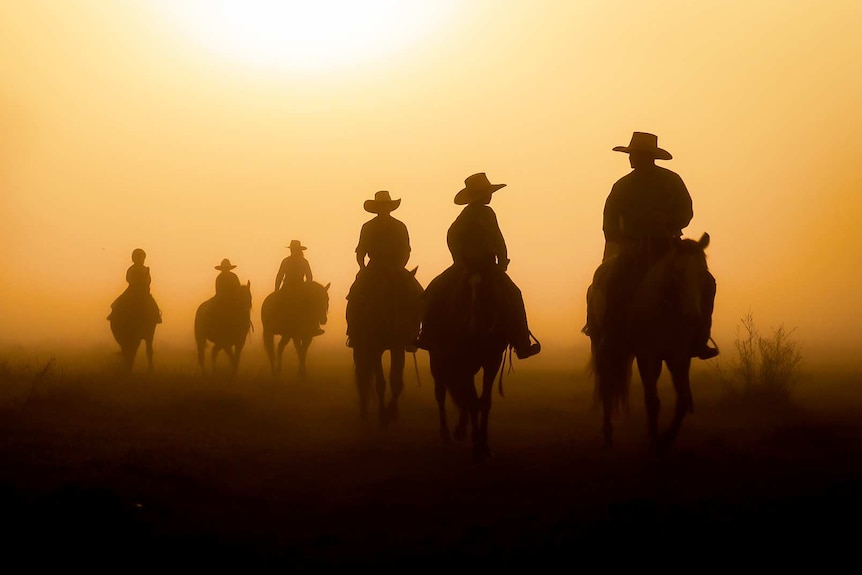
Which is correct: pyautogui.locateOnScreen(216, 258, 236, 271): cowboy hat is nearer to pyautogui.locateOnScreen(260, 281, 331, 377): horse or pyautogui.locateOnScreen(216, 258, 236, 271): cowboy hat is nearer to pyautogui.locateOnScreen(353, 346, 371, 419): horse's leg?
pyautogui.locateOnScreen(260, 281, 331, 377): horse

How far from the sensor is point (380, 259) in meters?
13.4

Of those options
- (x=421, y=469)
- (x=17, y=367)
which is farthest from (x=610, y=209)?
(x=17, y=367)

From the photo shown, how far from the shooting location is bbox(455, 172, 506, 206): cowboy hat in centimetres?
1082

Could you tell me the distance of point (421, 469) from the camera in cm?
924

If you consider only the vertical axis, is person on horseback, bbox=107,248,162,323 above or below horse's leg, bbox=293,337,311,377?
above

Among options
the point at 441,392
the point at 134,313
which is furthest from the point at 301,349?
the point at 441,392

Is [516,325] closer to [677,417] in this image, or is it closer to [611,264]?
[611,264]

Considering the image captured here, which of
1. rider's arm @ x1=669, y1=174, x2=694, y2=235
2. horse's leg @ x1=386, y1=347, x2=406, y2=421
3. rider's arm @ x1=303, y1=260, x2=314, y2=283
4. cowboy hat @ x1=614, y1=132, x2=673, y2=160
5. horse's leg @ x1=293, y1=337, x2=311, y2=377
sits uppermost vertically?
rider's arm @ x1=303, y1=260, x2=314, y2=283

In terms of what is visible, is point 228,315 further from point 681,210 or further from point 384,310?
point 681,210

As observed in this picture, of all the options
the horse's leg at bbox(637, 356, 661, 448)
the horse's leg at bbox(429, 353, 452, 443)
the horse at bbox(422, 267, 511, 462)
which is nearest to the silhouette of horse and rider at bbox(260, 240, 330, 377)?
the horse's leg at bbox(429, 353, 452, 443)

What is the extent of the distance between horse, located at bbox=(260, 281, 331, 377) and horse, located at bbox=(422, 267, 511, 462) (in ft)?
33.6

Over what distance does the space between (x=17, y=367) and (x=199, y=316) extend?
455 centimetres

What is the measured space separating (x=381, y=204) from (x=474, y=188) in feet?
11.3

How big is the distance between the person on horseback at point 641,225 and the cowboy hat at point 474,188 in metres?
1.48
